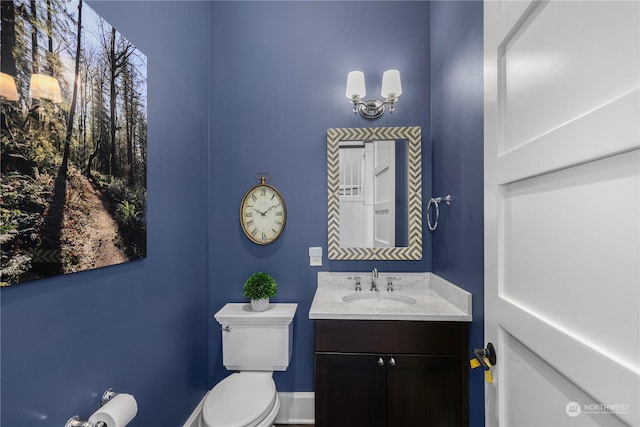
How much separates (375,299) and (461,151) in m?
1.01

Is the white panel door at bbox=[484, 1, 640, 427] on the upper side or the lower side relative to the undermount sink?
upper

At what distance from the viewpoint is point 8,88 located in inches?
30.9

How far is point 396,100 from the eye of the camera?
200 cm

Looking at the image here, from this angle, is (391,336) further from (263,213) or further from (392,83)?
(392,83)

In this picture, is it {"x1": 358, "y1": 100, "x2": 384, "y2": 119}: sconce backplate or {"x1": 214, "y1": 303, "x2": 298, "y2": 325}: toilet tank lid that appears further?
{"x1": 358, "y1": 100, "x2": 384, "y2": 119}: sconce backplate

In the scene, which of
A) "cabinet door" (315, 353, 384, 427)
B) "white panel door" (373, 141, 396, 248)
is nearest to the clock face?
"white panel door" (373, 141, 396, 248)

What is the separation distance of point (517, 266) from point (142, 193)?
4.74ft

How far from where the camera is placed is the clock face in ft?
6.84

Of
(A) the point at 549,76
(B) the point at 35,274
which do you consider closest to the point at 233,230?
(B) the point at 35,274

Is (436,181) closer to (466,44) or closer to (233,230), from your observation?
(466,44)

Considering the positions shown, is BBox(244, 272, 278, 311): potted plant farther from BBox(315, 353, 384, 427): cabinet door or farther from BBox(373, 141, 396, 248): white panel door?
BBox(373, 141, 396, 248): white panel door

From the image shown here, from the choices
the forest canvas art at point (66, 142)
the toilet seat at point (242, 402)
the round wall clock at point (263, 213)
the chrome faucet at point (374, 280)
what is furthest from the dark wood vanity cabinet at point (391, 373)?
the forest canvas art at point (66, 142)

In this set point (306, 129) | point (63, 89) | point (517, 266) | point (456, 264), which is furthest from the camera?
point (306, 129)

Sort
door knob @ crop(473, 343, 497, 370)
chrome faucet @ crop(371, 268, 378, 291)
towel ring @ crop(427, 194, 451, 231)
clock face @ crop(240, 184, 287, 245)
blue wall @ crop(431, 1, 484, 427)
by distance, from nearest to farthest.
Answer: door knob @ crop(473, 343, 497, 370)
blue wall @ crop(431, 1, 484, 427)
towel ring @ crop(427, 194, 451, 231)
chrome faucet @ crop(371, 268, 378, 291)
clock face @ crop(240, 184, 287, 245)
